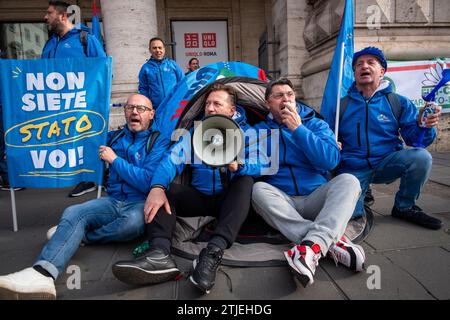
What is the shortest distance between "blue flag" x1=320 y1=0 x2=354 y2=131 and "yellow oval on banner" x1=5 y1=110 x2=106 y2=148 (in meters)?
2.13

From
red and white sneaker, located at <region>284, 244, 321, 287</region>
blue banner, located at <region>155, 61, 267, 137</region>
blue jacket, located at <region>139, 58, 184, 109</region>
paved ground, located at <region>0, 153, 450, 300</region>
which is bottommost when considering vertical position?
paved ground, located at <region>0, 153, 450, 300</region>

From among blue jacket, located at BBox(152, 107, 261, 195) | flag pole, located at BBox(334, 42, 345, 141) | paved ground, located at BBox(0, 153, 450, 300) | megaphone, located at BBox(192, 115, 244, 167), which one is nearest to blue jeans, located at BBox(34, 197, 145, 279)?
paved ground, located at BBox(0, 153, 450, 300)

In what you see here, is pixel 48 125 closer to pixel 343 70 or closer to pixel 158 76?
pixel 158 76

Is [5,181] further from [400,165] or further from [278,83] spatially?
[400,165]

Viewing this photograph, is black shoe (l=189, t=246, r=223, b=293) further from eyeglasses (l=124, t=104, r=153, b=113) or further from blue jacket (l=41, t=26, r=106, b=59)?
blue jacket (l=41, t=26, r=106, b=59)

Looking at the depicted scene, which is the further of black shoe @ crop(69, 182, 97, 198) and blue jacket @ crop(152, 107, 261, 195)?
black shoe @ crop(69, 182, 97, 198)

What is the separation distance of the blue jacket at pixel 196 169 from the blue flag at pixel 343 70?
1.02 meters

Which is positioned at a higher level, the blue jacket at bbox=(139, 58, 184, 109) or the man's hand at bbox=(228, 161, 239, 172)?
the blue jacket at bbox=(139, 58, 184, 109)

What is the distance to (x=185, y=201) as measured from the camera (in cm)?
236

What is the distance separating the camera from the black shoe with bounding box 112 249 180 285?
1.76m

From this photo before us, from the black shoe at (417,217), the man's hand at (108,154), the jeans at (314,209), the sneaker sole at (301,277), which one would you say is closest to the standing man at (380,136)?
the black shoe at (417,217)

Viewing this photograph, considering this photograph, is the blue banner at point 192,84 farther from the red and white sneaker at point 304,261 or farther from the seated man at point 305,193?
the red and white sneaker at point 304,261

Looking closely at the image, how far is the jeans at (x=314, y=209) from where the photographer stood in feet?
6.23

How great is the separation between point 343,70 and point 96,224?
2.72m
